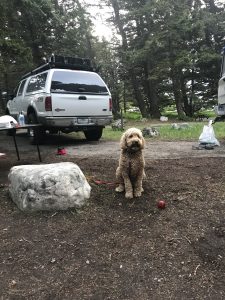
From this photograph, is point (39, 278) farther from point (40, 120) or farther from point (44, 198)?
point (40, 120)

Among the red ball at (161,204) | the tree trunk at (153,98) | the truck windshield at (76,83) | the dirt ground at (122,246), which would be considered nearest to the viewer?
the dirt ground at (122,246)

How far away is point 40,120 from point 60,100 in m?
0.84

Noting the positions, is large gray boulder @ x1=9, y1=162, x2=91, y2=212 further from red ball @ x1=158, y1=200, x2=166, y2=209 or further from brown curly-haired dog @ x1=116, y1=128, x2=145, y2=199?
red ball @ x1=158, y1=200, x2=166, y2=209

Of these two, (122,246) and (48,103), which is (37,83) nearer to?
(48,103)

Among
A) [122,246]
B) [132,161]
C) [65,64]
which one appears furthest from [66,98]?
[122,246]

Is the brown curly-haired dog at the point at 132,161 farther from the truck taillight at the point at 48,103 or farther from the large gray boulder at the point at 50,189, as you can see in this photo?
the truck taillight at the point at 48,103

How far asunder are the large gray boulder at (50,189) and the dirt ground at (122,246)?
0.38ft

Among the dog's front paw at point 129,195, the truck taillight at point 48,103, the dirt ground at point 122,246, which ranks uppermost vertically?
the truck taillight at point 48,103

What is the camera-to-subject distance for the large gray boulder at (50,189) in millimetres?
4184

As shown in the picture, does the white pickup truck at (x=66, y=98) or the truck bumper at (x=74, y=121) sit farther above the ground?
the white pickup truck at (x=66, y=98)

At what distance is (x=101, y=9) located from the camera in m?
25.4

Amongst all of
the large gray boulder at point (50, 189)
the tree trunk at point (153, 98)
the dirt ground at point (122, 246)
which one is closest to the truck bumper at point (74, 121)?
the dirt ground at point (122, 246)

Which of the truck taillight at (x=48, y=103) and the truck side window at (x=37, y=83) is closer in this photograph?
the truck taillight at (x=48, y=103)

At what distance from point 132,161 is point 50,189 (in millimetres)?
1107
